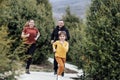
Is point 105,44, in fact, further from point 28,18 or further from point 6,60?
point 28,18

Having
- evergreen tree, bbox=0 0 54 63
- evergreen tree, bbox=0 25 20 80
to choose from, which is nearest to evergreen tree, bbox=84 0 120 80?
evergreen tree, bbox=0 25 20 80

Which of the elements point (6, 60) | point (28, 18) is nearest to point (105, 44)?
point (6, 60)

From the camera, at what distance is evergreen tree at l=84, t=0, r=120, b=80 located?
35.7 feet

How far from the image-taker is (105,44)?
11.0 m

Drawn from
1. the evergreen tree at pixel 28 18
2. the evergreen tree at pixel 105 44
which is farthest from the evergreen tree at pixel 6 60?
the evergreen tree at pixel 28 18

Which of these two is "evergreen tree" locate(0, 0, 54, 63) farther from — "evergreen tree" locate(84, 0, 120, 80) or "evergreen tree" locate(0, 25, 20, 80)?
"evergreen tree" locate(0, 25, 20, 80)

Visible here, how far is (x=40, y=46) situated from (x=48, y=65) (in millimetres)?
1343

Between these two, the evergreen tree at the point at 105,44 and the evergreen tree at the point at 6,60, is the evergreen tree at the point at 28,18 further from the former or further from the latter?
the evergreen tree at the point at 6,60

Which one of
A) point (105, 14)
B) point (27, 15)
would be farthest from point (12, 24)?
point (105, 14)

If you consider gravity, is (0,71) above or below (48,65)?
above

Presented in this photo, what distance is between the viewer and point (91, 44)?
37.0 ft

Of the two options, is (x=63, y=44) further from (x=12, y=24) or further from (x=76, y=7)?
(x=76, y=7)

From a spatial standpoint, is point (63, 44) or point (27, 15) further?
point (27, 15)

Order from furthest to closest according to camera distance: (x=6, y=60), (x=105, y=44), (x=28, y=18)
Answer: (x=28, y=18) → (x=105, y=44) → (x=6, y=60)
